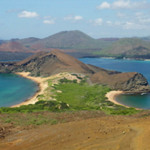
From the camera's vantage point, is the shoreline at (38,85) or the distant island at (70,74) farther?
the distant island at (70,74)

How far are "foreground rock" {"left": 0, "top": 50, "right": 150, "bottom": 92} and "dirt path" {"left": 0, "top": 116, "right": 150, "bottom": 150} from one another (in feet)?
215

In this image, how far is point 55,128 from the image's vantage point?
29.3 metres

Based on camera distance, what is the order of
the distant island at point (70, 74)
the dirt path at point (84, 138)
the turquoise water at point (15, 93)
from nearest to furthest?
the dirt path at point (84, 138)
the turquoise water at point (15, 93)
the distant island at point (70, 74)

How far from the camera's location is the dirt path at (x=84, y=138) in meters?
21.6

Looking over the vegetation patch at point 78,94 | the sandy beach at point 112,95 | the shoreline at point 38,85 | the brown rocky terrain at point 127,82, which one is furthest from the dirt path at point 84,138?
the brown rocky terrain at point 127,82

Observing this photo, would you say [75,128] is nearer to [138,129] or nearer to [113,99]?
[138,129]

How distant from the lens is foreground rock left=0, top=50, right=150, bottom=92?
92.6 metres

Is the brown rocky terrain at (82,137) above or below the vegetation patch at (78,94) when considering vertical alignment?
above

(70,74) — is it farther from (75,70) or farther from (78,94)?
(78,94)

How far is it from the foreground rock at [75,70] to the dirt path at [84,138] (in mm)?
65446

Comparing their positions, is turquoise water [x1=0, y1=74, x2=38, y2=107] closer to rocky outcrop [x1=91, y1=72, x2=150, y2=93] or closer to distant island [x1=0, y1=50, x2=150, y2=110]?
distant island [x1=0, y1=50, x2=150, y2=110]

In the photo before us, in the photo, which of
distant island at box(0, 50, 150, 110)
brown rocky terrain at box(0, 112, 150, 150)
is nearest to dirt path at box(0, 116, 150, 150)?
brown rocky terrain at box(0, 112, 150, 150)

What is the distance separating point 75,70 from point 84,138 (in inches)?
3850

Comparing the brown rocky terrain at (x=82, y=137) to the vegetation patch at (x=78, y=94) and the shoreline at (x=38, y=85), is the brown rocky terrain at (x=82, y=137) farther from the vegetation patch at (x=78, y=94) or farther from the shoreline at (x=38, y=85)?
the shoreline at (x=38, y=85)
